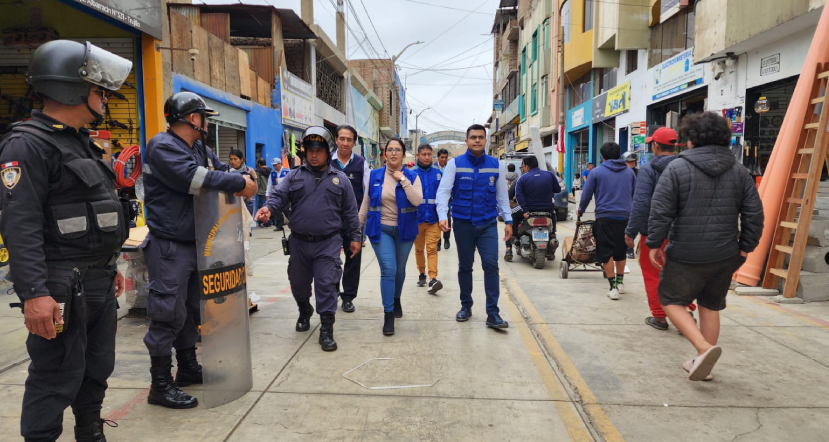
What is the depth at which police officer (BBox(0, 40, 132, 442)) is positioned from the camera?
90.4 inches

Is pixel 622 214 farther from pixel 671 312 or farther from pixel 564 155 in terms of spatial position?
pixel 564 155

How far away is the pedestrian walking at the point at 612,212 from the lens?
6453 millimetres

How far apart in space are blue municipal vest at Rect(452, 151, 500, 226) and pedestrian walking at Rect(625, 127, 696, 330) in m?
1.30

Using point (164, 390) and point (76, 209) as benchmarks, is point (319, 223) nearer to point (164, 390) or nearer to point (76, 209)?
point (164, 390)

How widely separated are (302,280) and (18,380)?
2.22m

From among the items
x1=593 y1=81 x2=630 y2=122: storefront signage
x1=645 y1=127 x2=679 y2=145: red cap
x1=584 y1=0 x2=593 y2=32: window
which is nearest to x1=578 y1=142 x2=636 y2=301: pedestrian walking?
x1=645 y1=127 x2=679 y2=145: red cap

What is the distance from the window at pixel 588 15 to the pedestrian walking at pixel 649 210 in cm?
1975

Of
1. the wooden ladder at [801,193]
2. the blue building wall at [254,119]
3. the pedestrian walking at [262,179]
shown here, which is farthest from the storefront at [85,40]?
the wooden ladder at [801,193]

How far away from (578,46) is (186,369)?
23.9 metres

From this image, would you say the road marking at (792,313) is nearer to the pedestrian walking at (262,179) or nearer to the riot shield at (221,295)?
the riot shield at (221,295)

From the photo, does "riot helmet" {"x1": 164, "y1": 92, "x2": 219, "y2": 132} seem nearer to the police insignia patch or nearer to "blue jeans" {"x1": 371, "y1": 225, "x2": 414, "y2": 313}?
the police insignia patch

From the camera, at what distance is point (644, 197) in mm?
4941

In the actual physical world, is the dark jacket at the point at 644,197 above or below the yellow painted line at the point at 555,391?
above

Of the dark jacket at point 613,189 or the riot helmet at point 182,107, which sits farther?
the dark jacket at point 613,189
